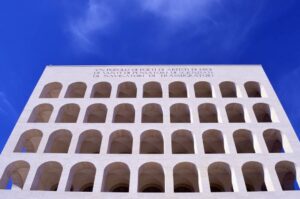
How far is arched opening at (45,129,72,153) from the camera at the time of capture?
81.4ft

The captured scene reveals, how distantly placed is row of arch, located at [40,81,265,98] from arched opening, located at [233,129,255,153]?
4534 millimetres

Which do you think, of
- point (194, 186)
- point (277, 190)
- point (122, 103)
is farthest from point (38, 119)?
point (277, 190)

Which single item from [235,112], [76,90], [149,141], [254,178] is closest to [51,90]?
[76,90]

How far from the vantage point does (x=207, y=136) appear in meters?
25.7

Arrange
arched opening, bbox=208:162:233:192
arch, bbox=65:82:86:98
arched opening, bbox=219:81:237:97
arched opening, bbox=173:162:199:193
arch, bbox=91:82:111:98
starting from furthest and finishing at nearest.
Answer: arch, bbox=91:82:111:98
arch, bbox=65:82:86:98
arched opening, bbox=219:81:237:97
arched opening, bbox=208:162:233:192
arched opening, bbox=173:162:199:193

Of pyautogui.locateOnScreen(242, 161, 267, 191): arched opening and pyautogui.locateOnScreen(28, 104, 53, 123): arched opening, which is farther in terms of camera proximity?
pyautogui.locateOnScreen(28, 104, 53, 123): arched opening

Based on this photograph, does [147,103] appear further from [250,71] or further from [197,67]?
[250,71]

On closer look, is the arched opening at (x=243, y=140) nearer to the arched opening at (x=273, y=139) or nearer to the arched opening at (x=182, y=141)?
the arched opening at (x=273, y=139)

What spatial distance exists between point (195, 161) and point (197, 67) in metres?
10.6

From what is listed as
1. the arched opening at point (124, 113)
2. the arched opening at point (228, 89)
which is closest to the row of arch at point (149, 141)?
the arched opening at point (124, 113)

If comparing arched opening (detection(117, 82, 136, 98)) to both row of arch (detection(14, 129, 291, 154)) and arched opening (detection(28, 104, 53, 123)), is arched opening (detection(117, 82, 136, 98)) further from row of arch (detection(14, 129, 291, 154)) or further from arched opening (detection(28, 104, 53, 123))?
arched opening (detection(28, 104, 53, 123))

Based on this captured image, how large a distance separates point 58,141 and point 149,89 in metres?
8.72

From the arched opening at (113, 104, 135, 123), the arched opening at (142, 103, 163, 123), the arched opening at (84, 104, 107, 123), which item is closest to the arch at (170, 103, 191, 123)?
the arched opening at (142, 103, 163, 123)

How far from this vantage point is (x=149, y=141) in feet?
87.2
